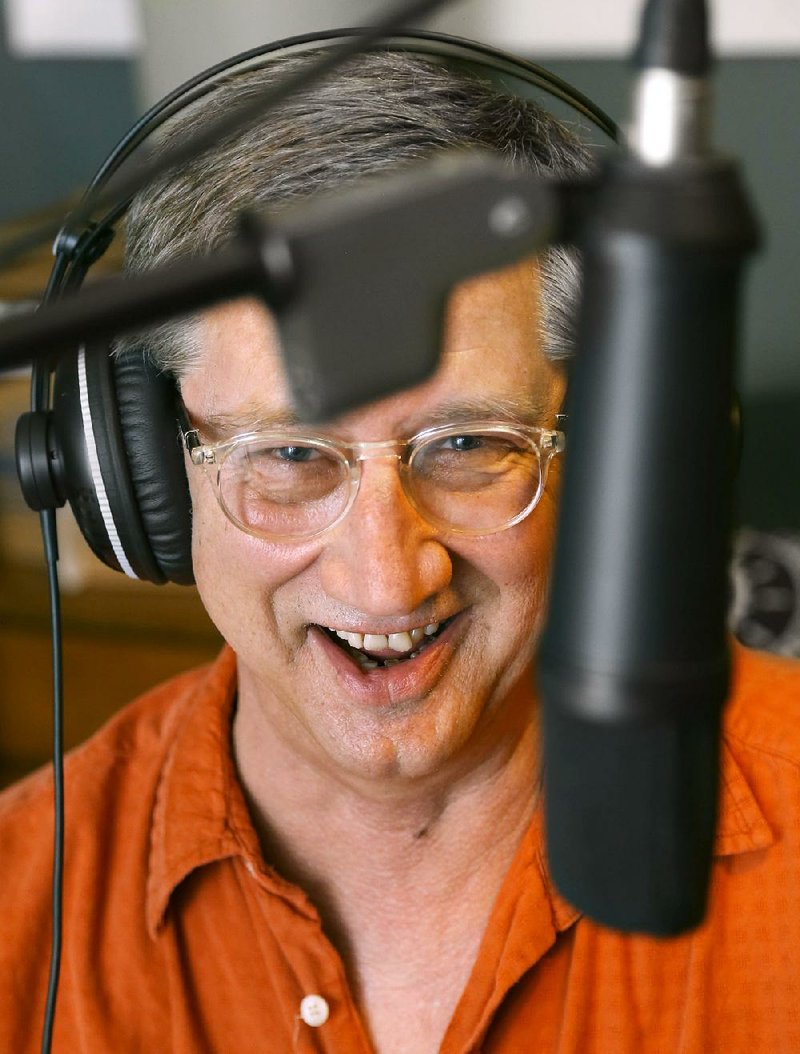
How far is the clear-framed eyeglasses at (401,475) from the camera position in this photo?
1.09m

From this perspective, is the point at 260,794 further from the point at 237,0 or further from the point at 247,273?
the point at 237,0

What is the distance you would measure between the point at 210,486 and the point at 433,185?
78 centimetres

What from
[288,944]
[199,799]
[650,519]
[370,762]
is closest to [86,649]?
[199,799]

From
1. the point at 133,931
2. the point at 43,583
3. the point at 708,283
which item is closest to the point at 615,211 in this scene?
the point at 708,283

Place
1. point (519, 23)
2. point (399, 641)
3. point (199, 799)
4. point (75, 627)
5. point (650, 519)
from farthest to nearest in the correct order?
point (75, 627)
point (519, 23)
point (199, 799)
point (399, 641)
point (650, 519)

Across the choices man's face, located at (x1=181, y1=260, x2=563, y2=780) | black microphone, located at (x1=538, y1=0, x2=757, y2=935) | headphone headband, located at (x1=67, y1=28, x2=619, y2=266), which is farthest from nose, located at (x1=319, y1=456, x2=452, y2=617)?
black microphone, located at (x1=538, y1=0, x2=757, y2=935)

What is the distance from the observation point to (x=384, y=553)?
1066mm

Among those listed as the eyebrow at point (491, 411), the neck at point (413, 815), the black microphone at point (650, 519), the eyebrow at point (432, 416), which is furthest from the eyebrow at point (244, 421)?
the black microphone at point (650, 519)

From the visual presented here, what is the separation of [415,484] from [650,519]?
68 centimetres

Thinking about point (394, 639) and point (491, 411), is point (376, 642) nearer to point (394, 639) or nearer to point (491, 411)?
point (394, 639)

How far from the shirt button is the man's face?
24 centimetres

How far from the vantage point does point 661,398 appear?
41 centimetres

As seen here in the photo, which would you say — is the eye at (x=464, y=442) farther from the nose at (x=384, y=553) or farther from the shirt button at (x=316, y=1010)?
the shirt button at (x=316, y=1010)

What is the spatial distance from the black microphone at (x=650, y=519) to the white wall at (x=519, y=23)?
1.98m
